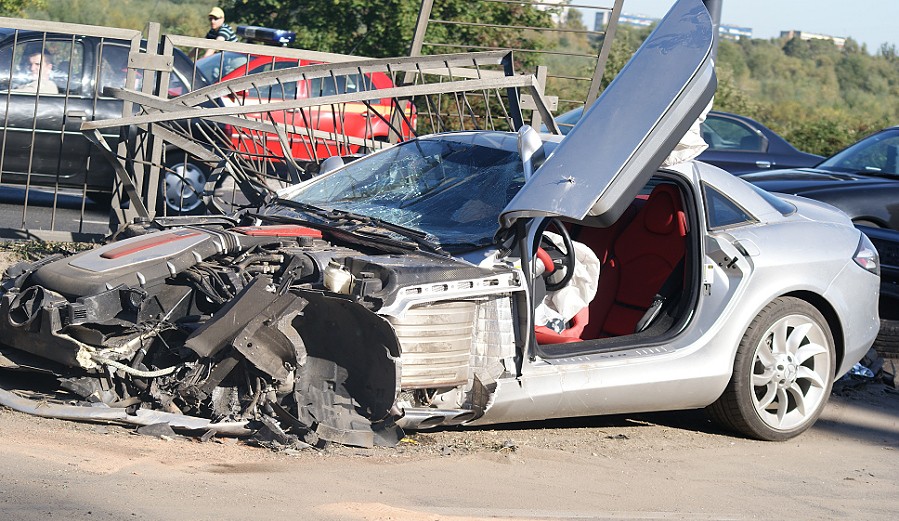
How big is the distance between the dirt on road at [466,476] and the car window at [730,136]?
8060mm

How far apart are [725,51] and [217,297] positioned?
A: 2136 inches

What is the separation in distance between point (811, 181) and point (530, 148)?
16.7 feet

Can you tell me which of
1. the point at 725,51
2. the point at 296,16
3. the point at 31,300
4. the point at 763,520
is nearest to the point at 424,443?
the point at 763,520

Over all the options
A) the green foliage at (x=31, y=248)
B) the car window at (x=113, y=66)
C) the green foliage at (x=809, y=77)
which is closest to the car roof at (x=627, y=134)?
the green foliage at (x=31, y=248)

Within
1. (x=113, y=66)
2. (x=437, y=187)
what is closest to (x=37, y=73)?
(x=113, y=66)

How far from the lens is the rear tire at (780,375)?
5.93m

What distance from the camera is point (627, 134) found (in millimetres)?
5152

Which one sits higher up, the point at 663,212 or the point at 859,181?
the point at 859,181

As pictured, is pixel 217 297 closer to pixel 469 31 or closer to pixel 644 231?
pixel 644 231

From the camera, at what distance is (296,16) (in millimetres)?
17906

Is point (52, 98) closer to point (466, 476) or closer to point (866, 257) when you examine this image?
point (466, 476)

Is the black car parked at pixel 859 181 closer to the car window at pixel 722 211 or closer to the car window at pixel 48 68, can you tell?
the car window at pixel 722 211

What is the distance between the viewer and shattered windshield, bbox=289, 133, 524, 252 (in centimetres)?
561

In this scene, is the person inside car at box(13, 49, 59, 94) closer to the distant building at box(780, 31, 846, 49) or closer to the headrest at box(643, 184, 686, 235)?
the headrest at box(643, 184, 686, 235)
